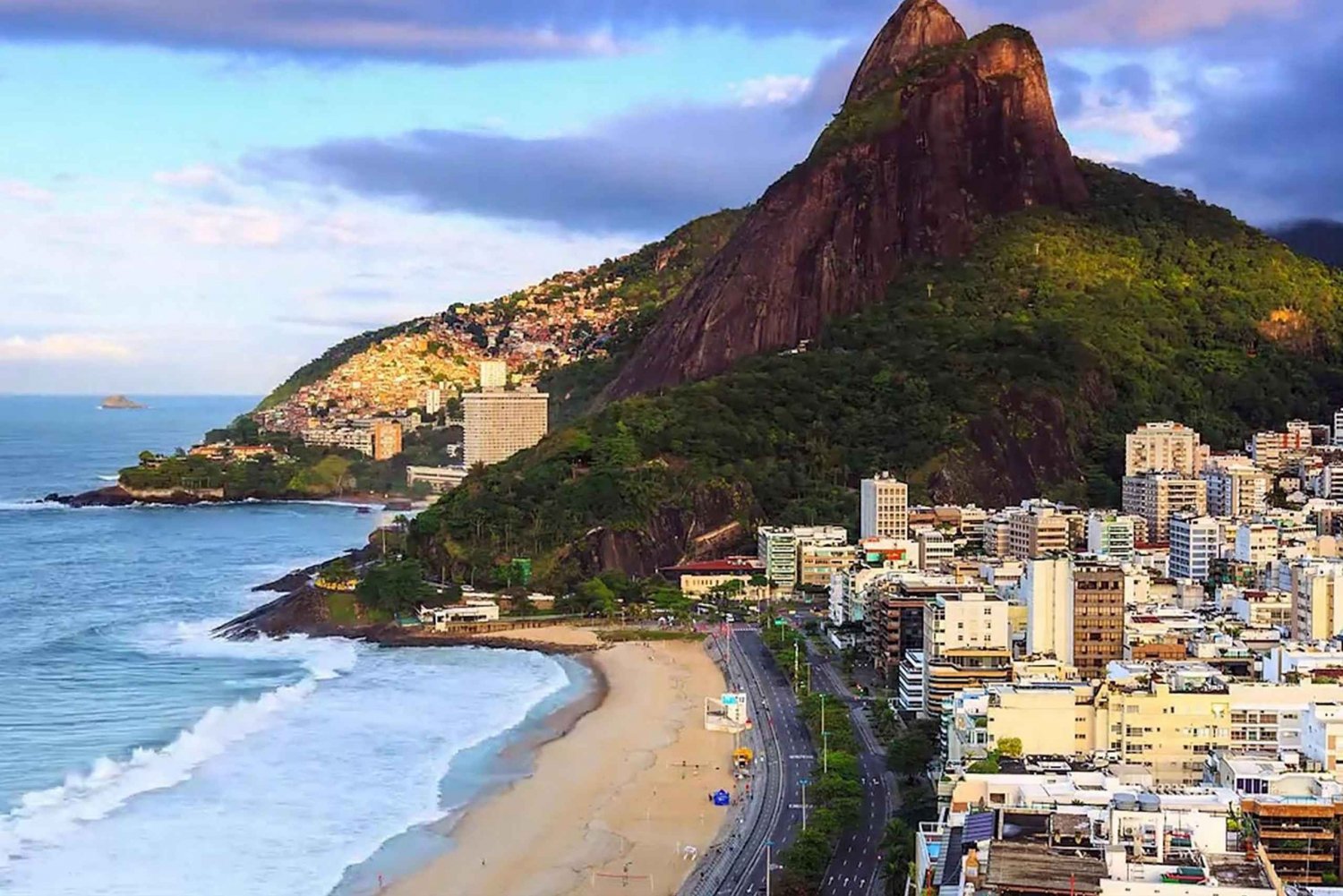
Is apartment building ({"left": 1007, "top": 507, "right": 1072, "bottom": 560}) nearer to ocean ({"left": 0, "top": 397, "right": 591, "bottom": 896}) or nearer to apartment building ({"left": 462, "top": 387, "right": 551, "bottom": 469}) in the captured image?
ocean ({"left": 0, "top": 397, "right": 591, "bottom": 896})

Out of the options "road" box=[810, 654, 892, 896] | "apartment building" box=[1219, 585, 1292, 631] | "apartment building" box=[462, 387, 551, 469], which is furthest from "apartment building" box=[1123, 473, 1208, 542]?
"apartment building" box=[462, 387, 551, 469]

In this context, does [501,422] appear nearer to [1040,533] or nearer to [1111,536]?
[1040,533]

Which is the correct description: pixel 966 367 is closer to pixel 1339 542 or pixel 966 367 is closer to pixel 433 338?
pixel 1339 542

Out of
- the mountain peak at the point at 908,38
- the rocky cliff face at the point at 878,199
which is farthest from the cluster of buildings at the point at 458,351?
the rocky cliff face at the point at 878,199

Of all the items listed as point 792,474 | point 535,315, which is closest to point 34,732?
point 792,474

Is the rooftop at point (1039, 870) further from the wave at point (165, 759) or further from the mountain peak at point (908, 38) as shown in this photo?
the mountain peak at point (908, 38)
